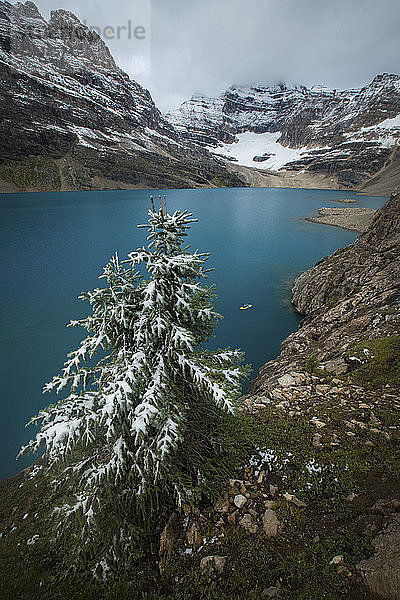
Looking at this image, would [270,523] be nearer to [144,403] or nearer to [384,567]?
[384,567]

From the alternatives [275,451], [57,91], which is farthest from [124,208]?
[57,91]

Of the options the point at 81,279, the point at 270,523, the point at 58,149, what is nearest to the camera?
the point at 270,523

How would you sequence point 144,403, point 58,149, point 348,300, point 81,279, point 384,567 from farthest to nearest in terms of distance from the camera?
point 58,149, point 81,279, point 348,300, point 144,403, point 384,567

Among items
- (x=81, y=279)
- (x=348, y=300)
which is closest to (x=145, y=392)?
(x=348, y=300)

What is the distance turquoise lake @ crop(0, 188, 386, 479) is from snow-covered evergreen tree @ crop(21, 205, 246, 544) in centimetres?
1068

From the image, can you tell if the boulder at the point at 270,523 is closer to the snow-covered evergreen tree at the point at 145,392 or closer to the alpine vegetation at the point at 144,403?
the alpine vegetation at the point at 144,403

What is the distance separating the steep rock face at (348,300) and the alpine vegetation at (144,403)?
614 centimetres

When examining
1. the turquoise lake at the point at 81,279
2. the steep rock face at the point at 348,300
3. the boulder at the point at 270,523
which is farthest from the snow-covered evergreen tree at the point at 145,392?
the turquoise lake at the point at 81,279

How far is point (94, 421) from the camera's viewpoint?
4.41 meters

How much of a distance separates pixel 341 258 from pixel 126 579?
25017 mm

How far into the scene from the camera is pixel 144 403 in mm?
4293

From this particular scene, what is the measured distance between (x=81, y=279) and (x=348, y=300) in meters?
29.0

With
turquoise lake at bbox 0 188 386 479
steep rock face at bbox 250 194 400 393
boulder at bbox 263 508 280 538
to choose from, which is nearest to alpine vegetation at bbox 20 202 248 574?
boulder at bbox 263 508 280 538

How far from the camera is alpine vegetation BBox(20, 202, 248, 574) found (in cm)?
435
